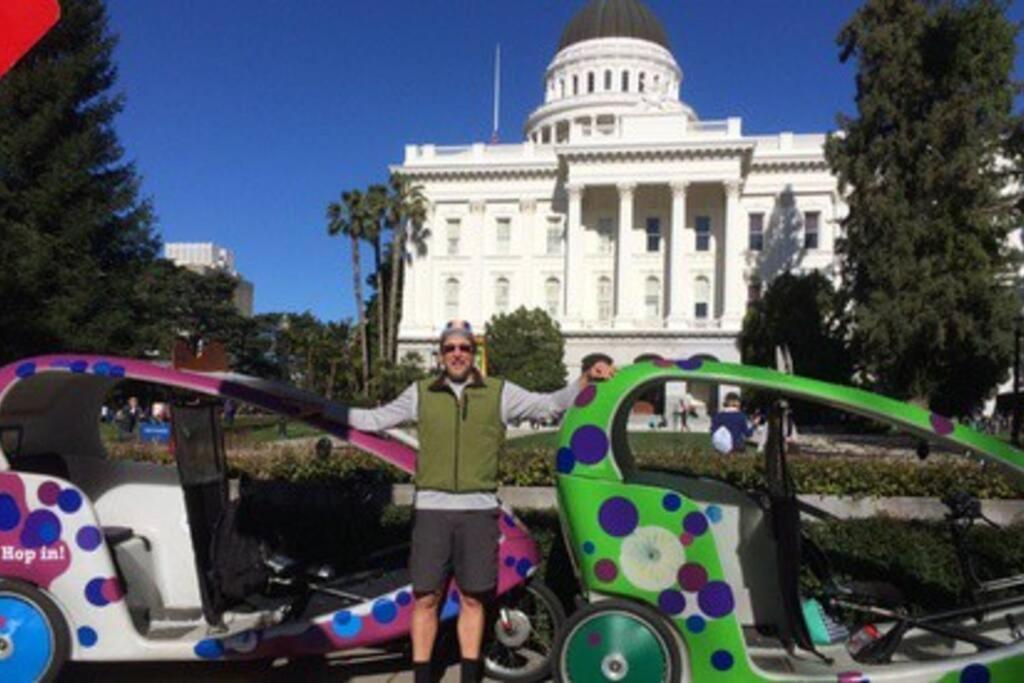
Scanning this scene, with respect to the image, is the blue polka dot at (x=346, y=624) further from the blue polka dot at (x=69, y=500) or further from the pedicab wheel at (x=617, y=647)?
the blue polka dot at (x=69, y=500)

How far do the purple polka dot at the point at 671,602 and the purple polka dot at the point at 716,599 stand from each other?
0.27ft

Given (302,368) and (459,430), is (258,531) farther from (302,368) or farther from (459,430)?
(302,368)

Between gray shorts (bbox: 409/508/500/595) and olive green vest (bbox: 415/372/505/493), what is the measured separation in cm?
14

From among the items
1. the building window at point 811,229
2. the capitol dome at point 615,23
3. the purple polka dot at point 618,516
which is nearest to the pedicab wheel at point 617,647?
the purple polka dot at point 618,516

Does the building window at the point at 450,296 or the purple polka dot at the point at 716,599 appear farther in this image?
the building window at the point at 450,296

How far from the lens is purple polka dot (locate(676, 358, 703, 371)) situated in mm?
4199

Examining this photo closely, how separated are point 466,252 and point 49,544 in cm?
6357

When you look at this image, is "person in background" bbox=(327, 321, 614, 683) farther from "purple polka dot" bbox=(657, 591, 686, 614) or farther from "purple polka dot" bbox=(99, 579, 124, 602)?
"purple polka dot" bbox=(99, 579, 124, 602)

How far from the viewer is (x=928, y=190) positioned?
31359 mm

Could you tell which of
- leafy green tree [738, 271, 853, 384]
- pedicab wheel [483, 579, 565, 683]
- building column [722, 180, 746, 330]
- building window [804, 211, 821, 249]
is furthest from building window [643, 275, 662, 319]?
pedicab wheel [483, 579, 565, 683]

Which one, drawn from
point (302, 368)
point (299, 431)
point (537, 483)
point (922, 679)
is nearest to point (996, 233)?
point (299, 431)

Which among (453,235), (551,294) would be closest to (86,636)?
(551,294)

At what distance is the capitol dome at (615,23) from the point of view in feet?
287

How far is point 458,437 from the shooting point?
4328 millimetres
